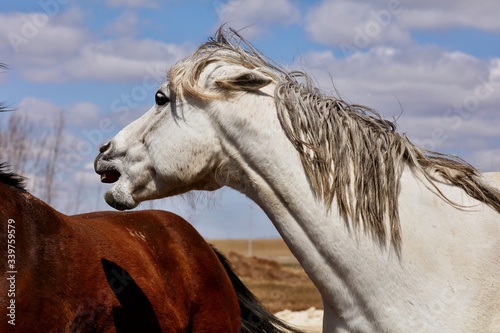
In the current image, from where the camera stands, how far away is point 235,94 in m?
3.71

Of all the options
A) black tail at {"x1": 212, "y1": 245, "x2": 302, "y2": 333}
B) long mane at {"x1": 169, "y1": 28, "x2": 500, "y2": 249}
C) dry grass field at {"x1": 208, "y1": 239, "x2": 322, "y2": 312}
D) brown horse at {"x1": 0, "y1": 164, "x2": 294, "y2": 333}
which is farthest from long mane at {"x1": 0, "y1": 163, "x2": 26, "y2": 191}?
dry grass field at {"x1": 208, "y1": 239, "x2": 322, "y2": 312}

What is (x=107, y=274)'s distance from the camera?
482 cm

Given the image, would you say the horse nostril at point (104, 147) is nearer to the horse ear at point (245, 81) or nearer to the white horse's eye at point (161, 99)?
the white horse's eye at point (161, 99)

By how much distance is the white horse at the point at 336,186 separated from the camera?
343 cm

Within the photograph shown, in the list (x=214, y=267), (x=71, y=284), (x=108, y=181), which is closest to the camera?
→ (x=108, y=181)

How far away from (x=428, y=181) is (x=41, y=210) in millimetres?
2418

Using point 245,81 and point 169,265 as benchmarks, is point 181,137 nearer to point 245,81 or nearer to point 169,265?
point 245,81

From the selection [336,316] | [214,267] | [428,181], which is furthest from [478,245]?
[214,267]

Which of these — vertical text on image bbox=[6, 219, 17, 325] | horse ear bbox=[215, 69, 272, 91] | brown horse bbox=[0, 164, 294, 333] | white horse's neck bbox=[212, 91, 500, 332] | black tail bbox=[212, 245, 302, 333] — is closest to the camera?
white horse's neck bbox=[212, 91, 500, 332]

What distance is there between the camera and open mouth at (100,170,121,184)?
3932 millimetres

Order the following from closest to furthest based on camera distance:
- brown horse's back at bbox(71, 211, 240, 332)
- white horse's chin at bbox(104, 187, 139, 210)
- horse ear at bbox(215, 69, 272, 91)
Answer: horse ear at bbox(215, 69, 272, 91) → white horse's chin at bbox(104, 187, 139, 210) → brown horse's back at bbox(71, 211, 240, 332)

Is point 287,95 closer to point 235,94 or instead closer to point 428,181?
point 235,94

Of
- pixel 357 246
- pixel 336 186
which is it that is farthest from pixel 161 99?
pixel 357 246

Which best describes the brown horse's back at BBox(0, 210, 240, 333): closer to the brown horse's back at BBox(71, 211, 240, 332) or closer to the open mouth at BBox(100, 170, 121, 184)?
the brown horse's back at BBox(71, 211, 240, 332)
